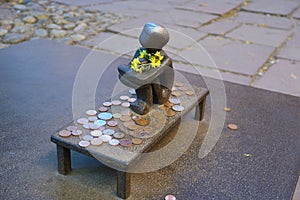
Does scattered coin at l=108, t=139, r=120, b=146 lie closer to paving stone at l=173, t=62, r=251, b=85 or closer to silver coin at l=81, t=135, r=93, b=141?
silver coin at l=81, t=135, r=93, b=141

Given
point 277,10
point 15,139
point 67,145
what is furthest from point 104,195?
point 277,10

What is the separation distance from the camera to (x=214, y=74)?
→ 236 cm

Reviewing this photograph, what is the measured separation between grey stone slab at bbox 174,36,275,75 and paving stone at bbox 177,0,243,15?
89cm

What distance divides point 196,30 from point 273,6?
1366mm

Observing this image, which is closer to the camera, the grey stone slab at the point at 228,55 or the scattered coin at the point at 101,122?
the scattered coin at the point at 101,122

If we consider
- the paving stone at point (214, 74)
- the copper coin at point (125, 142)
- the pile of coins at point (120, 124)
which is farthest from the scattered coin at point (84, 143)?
the paving stone at point (214, 74)

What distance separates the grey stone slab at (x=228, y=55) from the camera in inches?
98.5

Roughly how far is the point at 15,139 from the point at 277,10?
3.24 m

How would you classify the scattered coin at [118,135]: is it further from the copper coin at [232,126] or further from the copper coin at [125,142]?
the copper coin at [232,126]

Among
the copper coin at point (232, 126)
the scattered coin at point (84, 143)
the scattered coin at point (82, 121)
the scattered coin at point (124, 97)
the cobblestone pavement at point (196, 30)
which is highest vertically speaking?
the scattered coin at point (84, 143)

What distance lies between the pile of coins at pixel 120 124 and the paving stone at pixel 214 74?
877 millimetres

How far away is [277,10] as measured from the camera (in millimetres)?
3938

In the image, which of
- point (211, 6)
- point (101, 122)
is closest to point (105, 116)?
point (101, 122)

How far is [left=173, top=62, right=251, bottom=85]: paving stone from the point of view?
Answer: 2295 millimetres
